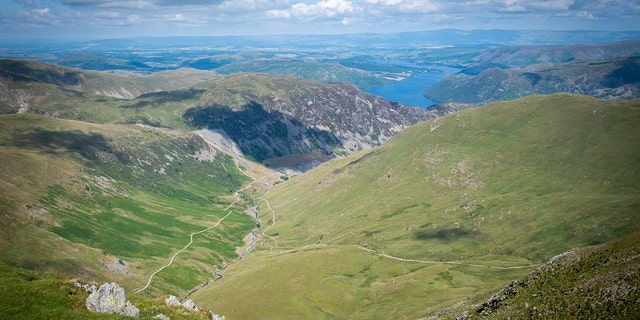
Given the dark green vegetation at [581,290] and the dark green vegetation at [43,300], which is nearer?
the dark green vegetation at [43,300]

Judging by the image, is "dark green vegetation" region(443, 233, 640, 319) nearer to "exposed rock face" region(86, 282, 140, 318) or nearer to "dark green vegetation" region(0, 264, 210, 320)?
"dark green vegetation" region(0, 264, 210, 320)

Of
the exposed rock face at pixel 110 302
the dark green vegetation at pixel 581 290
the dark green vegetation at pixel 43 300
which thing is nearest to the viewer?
the dark green vegetation at pixel 43 300

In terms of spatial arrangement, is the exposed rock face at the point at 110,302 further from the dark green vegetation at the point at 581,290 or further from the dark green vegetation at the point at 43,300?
the dark green vegetation at the point at 581,290

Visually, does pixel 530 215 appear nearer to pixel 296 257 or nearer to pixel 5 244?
pixel 296 257

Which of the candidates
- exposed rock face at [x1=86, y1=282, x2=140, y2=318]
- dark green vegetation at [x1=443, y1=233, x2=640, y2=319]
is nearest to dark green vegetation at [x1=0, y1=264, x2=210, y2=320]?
exposed rock face at [x1=86, y1=282, x2=140, y2=318]

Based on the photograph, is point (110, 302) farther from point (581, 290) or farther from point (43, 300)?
point (581, 290)

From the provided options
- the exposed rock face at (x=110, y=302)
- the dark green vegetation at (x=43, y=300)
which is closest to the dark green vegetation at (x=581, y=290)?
the dark green vegetation at (x=43, y=300)
